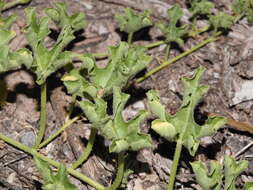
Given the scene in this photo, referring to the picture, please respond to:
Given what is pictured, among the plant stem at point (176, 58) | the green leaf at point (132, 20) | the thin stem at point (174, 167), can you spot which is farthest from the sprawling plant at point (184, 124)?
the green leaf at point (132, 20)

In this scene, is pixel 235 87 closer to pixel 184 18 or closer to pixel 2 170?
pixel 184 18

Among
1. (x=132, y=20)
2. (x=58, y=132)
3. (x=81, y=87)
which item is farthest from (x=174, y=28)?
(x=58, y=132)

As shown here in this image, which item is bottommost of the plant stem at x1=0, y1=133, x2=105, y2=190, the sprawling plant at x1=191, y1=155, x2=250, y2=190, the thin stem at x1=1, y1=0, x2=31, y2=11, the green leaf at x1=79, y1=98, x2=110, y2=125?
the plant stem at x1=0, y1=133, x2=105, y2=190

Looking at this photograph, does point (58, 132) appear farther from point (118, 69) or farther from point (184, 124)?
point (184, 124)

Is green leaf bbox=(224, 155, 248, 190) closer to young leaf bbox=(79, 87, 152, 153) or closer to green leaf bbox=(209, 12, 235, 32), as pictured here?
young leaf bbox=(79, 87, 152, 153)

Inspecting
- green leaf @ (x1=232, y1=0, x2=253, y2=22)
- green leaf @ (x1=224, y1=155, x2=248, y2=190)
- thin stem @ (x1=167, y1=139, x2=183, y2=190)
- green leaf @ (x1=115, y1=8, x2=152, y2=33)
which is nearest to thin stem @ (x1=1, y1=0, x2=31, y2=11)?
green leaf @ (x1=115, y1=8, x2=152, y2=33)

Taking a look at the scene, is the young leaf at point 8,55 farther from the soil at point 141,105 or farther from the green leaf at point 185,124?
the green leaf at point 185,124
